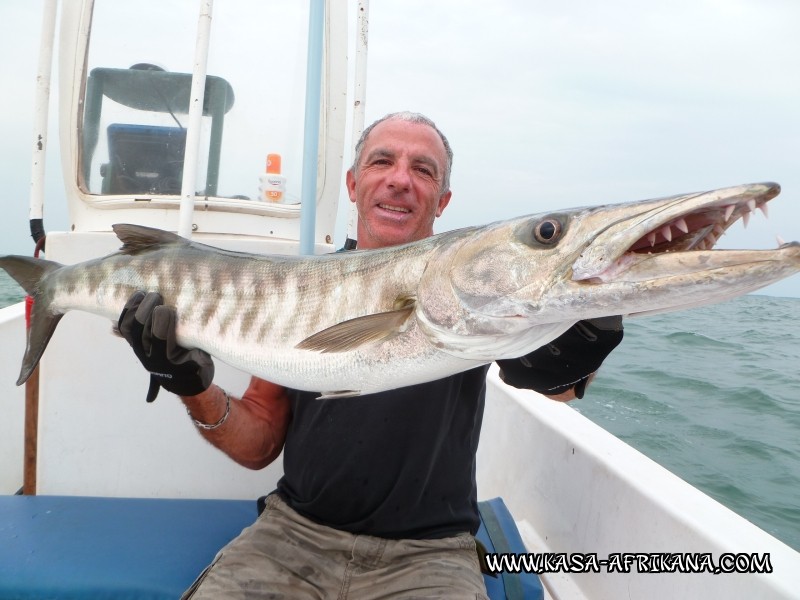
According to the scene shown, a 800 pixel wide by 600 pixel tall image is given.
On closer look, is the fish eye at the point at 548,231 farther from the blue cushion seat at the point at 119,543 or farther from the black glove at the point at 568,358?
the blue cushion seat at the point at 119,543

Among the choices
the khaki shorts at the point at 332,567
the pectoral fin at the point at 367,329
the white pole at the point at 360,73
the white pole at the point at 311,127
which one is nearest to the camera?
A: the pectoral fin at the point at 367,329

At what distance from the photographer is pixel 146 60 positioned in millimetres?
3857

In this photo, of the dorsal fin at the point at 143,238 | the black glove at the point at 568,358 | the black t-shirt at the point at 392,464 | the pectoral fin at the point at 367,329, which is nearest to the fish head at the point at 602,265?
the pectoral fin at the point at 367,329

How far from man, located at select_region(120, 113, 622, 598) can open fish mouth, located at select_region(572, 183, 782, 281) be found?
0.66 m

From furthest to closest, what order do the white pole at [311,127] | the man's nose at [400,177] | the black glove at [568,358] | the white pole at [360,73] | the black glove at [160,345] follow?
the white pole at [360,73] < the white pole at [311,127] < the man's nose at [400,177] < the black glove at [160,345] < the black glove at [568,358]

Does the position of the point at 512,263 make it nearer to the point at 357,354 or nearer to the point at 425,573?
the point at 357,354

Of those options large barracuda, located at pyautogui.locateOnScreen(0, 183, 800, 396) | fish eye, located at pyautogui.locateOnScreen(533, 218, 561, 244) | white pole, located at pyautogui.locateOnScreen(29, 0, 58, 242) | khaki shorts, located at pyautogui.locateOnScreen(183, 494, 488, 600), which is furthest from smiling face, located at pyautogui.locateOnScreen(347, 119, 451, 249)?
white pole, located at pyautogui.locateOnScreen(29, 0, 58, 242)

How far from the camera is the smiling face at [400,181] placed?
119 inches

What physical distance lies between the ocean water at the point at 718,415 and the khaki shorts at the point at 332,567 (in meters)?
3.79

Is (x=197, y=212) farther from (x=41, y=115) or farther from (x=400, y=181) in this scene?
(x=400, y=181)

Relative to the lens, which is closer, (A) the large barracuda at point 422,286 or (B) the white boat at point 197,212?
(A) the large barracuda at point 422,286

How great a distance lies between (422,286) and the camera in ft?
6.33

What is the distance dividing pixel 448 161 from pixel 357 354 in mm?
1696

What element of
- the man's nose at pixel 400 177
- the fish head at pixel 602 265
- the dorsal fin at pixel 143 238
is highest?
the man's nose at pixel 400 177
